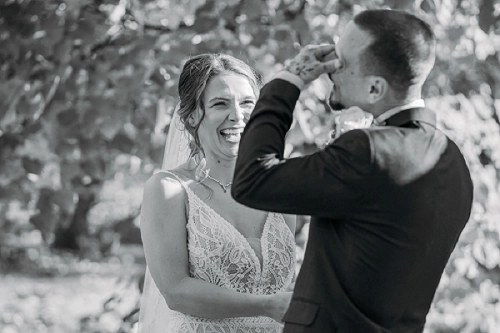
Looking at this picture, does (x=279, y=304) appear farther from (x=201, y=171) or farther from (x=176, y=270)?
(x=201, y=171)

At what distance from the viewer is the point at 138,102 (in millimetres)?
4023

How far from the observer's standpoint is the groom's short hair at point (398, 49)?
1.73 meters

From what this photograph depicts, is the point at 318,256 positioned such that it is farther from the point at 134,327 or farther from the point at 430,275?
the point at 134,327

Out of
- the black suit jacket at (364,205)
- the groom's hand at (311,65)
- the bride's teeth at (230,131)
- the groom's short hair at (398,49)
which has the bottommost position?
the bride's teeth at (230,131)

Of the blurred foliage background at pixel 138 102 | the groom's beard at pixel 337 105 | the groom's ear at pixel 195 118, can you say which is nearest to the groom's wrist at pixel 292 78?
the groom's beard at pixel 337 105

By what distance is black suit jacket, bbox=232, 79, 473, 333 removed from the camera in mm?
1673

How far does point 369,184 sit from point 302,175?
0.53ft

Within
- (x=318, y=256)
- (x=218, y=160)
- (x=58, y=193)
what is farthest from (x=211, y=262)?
(x=58, y=193)

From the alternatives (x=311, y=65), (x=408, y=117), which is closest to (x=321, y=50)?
(x=311, y=65)

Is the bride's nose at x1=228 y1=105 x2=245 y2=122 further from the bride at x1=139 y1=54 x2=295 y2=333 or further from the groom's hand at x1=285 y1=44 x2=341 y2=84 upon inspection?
the groom's hand at x1=285 y1=44 x2=341 y2=84

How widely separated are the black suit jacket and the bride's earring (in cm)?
110

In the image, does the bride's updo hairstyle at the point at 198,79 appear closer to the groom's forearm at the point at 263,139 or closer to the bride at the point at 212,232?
the bride at the point at 212,232

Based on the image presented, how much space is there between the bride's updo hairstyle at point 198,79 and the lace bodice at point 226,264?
11.0 inches

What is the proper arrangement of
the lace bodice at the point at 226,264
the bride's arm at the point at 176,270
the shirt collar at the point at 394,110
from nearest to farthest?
the shirt collar at the point at 394,110 < the bride's arm at the point at 176,270 < the lace bodice at the point at 226,264
